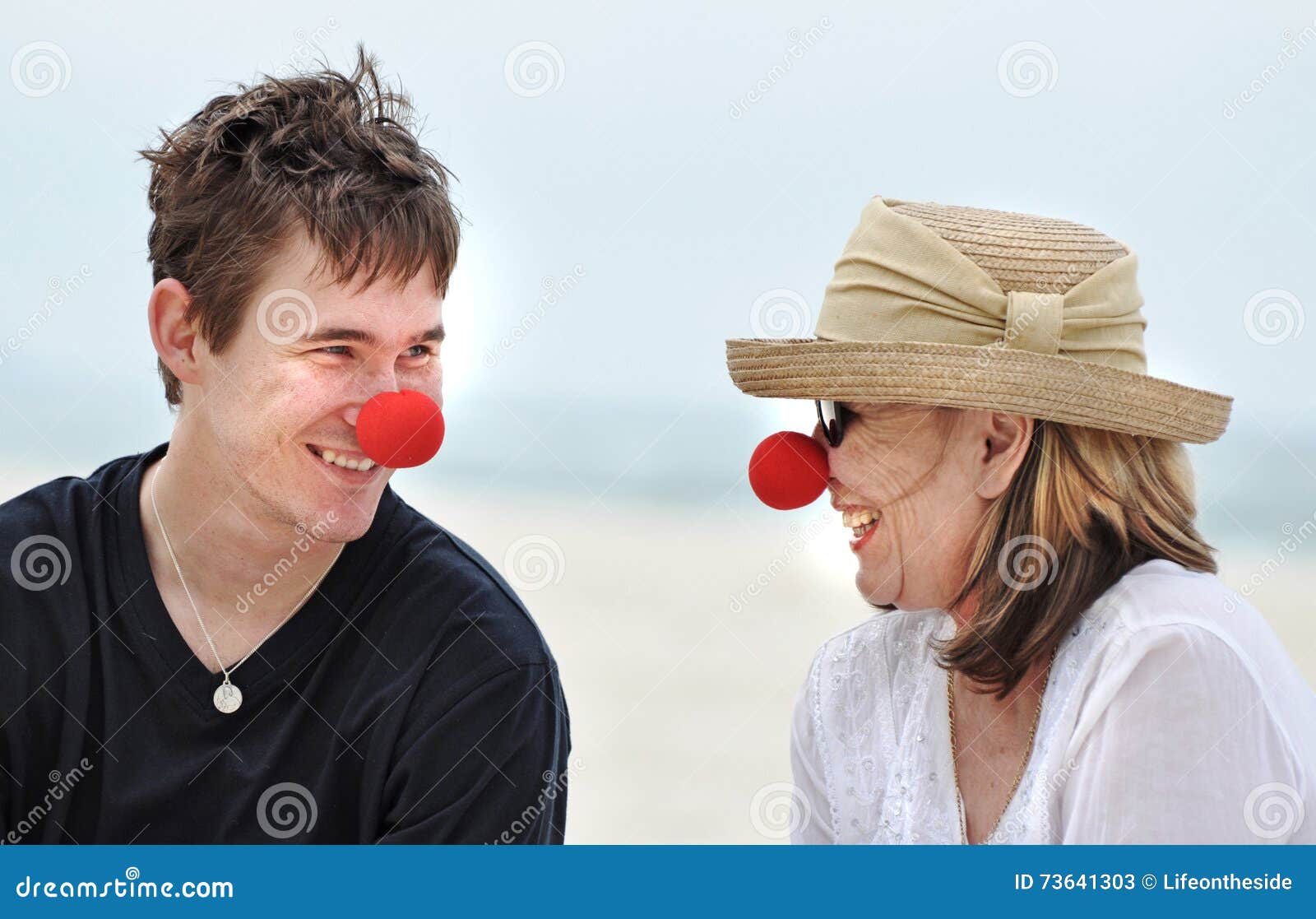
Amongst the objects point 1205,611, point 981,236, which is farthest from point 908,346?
point 1205,611

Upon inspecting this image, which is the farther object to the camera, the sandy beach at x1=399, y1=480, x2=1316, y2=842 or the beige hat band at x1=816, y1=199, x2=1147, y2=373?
the sandy beach at x1=399, y1=480, x2=1316, y2=842

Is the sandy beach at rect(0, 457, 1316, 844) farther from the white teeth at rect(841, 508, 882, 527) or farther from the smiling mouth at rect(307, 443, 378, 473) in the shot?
the smiling mouth at rect(307, 443, 378, 473)

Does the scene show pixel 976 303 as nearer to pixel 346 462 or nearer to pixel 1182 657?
pixel 1182 657

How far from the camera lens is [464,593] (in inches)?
86.9

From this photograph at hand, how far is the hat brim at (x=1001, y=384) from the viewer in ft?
6.24

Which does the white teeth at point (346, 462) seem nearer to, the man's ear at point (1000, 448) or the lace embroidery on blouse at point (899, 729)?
the lace embroidery on blouse at point (899, 729)

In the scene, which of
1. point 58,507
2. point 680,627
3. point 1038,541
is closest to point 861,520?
point 1038,541

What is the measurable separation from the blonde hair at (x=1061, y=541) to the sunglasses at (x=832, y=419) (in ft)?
0.79

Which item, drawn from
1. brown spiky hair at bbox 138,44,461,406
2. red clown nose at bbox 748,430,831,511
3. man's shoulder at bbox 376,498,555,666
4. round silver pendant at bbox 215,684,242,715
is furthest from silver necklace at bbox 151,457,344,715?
red clown nose at bbox 748,430,831,511

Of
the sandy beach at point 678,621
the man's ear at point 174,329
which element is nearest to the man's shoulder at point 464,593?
the man's ear at point 174,329

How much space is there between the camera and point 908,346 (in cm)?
193

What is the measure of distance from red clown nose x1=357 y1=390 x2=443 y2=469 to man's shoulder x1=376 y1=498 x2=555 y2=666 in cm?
26

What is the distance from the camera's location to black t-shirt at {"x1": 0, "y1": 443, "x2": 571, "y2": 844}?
2.06 metres
